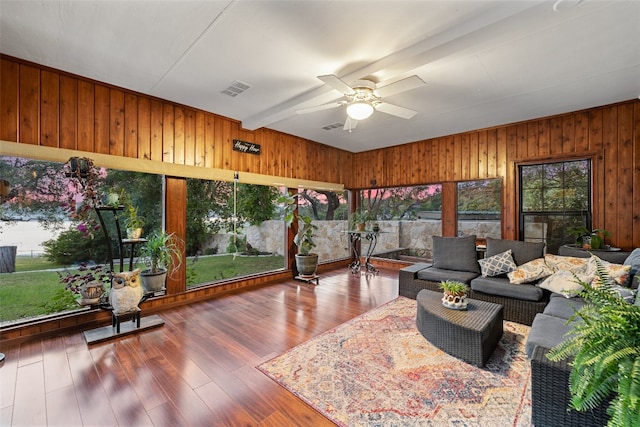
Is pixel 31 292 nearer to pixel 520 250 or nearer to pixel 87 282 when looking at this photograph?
pixel 87 282

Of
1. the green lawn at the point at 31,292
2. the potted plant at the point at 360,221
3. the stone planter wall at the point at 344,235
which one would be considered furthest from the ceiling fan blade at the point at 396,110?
the green lawn at the point at 31,292

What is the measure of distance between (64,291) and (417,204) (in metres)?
6.08

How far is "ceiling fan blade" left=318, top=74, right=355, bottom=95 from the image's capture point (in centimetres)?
250

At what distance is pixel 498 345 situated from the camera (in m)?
2.71

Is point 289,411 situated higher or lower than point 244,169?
lower

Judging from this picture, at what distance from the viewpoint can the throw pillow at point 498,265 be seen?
3.61 meters

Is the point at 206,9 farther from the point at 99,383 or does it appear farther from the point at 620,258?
the point at 620,258

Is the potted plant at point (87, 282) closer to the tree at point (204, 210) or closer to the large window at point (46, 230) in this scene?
the large window at point (46, 230)

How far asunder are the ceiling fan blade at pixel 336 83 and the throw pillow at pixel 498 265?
2.91 m

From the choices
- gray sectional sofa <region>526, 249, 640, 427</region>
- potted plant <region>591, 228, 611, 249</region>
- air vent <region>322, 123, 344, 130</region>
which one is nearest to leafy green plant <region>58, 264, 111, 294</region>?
air vent <region>322, 123, 344, 130</region>

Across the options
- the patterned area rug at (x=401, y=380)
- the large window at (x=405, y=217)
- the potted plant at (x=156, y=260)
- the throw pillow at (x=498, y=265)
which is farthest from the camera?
the large window at (x=405, y=217)

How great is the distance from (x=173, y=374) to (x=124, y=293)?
4.16 ft

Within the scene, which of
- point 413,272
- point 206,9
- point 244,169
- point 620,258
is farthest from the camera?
point 244,169

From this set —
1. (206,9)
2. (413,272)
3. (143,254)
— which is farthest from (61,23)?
(413,272)
